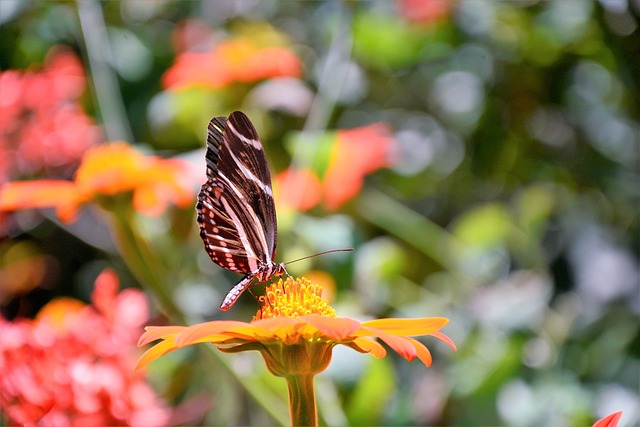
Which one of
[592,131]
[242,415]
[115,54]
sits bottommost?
[242,415]

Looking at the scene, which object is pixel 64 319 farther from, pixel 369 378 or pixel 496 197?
pixel 496 197

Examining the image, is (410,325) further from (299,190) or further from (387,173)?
(387,173)

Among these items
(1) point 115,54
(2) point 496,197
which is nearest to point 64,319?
(1) point 115,54

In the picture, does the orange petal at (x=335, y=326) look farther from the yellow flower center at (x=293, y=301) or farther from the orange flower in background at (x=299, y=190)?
the orange flower in background at (x=299, y=190)

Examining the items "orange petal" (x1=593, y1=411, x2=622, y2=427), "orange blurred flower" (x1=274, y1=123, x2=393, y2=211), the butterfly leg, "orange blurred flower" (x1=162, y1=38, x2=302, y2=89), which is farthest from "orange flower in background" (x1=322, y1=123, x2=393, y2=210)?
"orange petal" (x1=593, y1=411, x2=622, y2=427)

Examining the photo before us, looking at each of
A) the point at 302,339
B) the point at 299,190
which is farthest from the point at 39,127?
the point at 302,339

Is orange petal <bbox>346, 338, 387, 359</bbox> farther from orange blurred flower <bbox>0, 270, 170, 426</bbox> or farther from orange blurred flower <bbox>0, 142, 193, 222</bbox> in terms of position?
orange blurred flower <bbox>0, 142, 193, 222</bbox>
